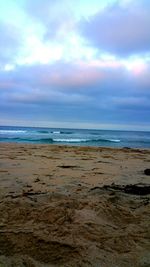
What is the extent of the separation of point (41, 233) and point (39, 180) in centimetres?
278

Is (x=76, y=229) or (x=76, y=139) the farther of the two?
(x=76, y=139)

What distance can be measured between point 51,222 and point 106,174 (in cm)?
368

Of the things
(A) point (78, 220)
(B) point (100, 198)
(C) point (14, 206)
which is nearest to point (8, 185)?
(C) point (14, 206)

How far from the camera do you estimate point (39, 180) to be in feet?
18.2

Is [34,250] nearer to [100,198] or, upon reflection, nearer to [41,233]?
[41,233]

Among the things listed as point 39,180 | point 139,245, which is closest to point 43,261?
point 139,245

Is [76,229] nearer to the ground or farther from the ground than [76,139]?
farther from the ground

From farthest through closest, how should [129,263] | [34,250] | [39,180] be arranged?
[39,180]
[34,250]
[129,263]

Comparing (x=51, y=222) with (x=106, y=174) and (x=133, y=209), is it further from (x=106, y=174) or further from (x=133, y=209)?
(x=106, y=174)

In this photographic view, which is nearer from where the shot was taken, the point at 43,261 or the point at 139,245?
the point at 43,261

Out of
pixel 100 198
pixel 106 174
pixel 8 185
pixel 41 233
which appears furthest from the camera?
pixel 106 174

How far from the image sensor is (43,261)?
2369 mm

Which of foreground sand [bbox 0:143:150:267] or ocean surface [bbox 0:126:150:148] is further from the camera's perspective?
ocean surface [bbox 0:126:150:148]

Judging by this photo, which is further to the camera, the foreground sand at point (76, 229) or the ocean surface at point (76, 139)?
the ocean surface at point (76, 139)
